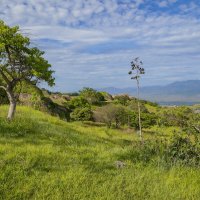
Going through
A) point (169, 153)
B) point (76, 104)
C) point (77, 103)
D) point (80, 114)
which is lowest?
point (169, 153)

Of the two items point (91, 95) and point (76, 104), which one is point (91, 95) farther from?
point (76, 104)

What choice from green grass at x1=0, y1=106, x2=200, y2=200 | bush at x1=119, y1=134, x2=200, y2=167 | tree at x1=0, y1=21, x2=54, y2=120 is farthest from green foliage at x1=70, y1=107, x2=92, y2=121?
green grass at x1=0, y1=106, x2=200, y2=200

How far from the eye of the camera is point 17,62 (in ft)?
67.7

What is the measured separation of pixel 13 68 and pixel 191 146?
39.5ft

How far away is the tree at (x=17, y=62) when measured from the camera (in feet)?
63.4

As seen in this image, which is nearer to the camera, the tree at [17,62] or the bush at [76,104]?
the tree at [17,62]

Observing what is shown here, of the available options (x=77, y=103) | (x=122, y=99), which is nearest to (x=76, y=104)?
(x=77, y=103)

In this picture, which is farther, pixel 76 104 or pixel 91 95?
pixel 91 95

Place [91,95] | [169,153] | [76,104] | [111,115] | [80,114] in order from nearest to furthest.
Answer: [169,153] → [80,114] → [76,104] → [111,115] → [91,95]

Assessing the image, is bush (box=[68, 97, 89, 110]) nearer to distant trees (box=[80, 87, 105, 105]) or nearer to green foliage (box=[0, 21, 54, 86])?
distant trees (box=[80, 87, 105, 105])

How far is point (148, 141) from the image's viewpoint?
44.5 ft

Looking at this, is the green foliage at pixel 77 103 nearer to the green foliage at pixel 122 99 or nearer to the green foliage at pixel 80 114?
the green foliage at pixel 80 114

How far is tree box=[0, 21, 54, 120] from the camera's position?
761 inches

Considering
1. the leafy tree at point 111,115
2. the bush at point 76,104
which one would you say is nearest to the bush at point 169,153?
the leafy tree at point 111,115
